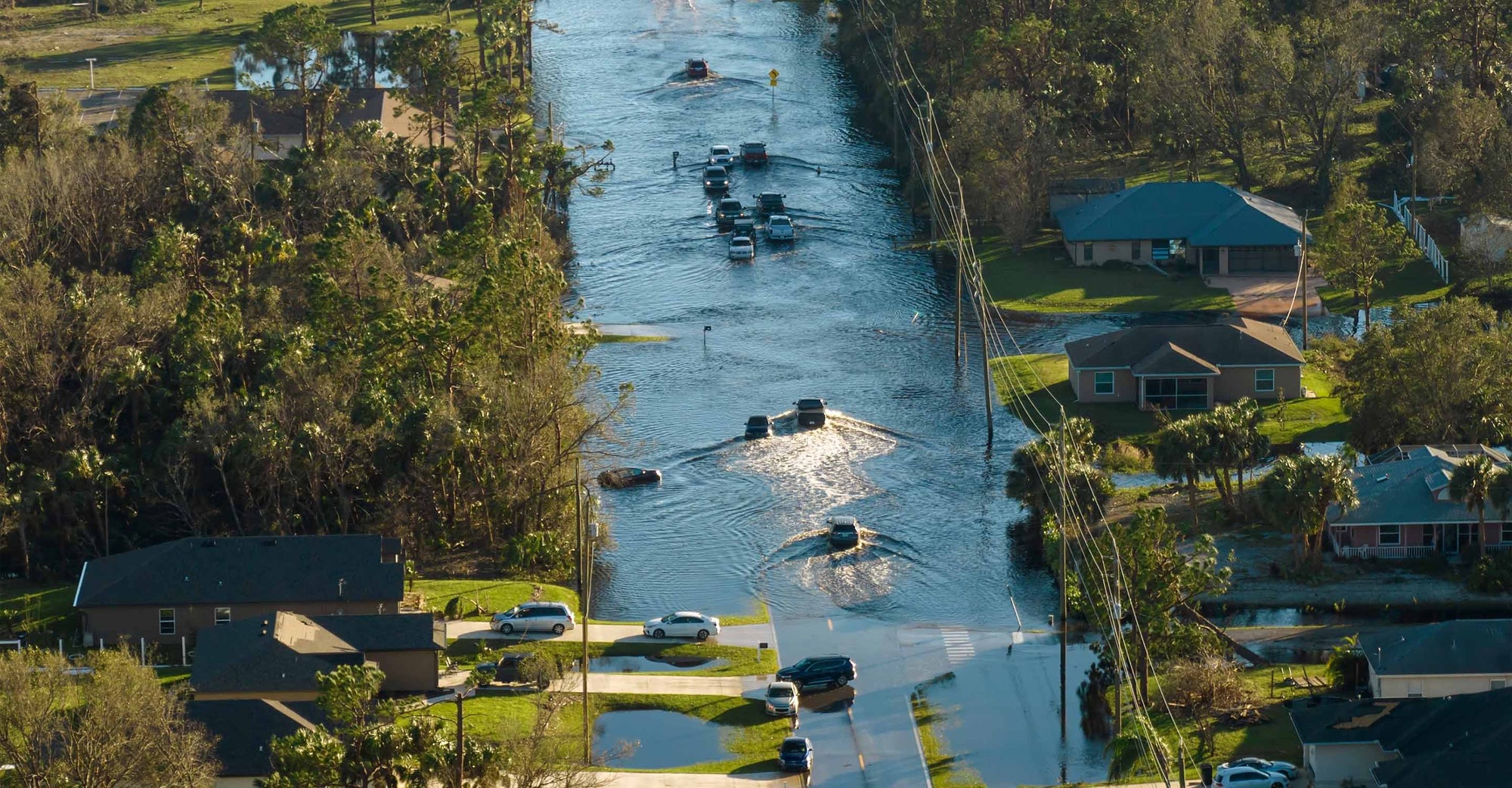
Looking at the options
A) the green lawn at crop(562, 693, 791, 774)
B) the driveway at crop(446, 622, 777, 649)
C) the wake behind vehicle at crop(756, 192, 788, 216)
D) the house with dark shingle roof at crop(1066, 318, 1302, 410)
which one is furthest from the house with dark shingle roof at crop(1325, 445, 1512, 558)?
the wake behind vehicle at crop(756, 192, 788, 216)

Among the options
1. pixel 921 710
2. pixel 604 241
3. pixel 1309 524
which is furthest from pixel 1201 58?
pixel 921 710

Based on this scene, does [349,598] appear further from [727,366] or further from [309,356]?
[727,366]

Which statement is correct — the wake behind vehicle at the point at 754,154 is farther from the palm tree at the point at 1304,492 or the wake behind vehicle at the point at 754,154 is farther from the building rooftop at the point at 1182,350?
the palm tree at the point at 1304,492

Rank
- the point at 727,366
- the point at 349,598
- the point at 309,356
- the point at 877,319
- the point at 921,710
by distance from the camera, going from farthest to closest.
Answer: the point at 877,319
the point at 727,366
the point at 309,356
the point at 349,598
the point at 921,710

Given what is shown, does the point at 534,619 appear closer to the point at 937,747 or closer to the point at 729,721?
the point at 729,721

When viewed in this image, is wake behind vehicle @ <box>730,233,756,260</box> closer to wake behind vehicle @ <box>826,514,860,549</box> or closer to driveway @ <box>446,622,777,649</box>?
wake behind vehicle @ <box>826,514,860,549</box>

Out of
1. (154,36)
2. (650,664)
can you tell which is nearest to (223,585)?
(650,664)
